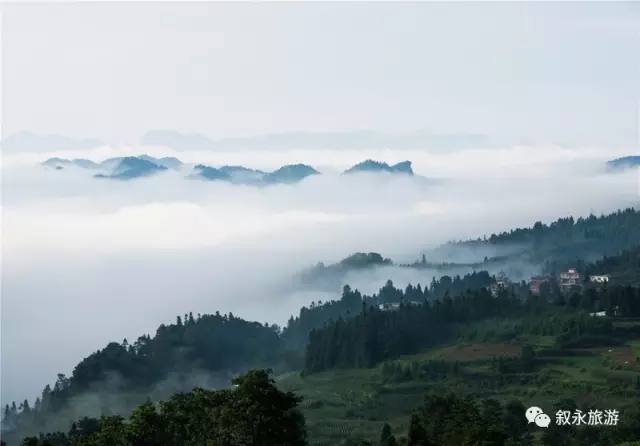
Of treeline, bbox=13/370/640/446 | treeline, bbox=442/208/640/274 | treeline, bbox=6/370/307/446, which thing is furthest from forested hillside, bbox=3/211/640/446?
treeline, bbox=442/208/640/274

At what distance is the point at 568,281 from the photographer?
10575cm

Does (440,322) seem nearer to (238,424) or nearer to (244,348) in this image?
(244,348)

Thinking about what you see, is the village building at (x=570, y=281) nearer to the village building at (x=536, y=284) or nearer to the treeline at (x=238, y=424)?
the village building at (x=536, y=284)

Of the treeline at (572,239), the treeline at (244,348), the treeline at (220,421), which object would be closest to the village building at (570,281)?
the treeline at (244,348)

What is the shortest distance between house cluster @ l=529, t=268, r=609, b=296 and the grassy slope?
25.2 metres

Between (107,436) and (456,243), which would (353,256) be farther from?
(107,436)

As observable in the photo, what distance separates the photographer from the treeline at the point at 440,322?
76.2 metres

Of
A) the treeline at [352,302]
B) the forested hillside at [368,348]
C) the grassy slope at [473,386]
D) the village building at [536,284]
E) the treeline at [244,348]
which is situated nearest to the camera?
the grassy slope at [473,386]

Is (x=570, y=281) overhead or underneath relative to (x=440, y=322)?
overhead

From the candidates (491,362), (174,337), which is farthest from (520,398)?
(174,337)

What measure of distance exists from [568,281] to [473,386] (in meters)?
46.0

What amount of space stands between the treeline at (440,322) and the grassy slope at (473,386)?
2947 millimetres

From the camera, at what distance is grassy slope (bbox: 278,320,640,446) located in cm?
5647

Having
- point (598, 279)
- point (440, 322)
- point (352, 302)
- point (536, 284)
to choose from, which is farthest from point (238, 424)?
point (352, 302)
